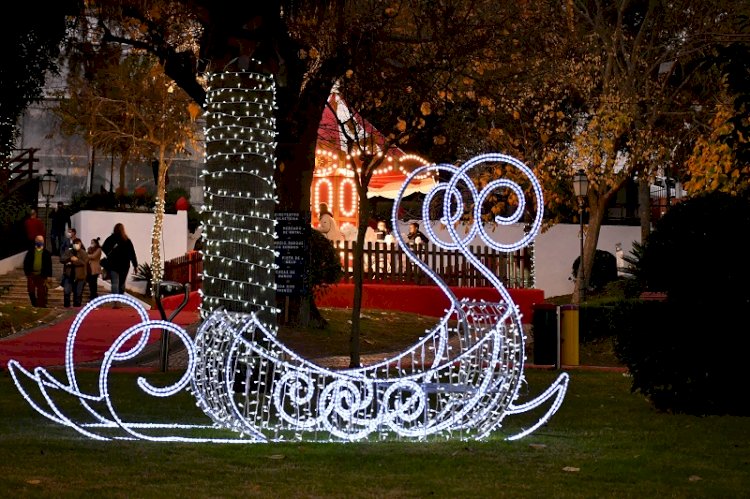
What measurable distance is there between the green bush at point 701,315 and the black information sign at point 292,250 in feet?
29.9

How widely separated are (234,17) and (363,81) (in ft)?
19.1

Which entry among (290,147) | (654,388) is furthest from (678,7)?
(654,388)

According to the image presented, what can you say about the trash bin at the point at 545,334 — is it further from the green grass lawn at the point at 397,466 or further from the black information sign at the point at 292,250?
the green grass lawn at the point at 397,466

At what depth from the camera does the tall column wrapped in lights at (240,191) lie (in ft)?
42.2

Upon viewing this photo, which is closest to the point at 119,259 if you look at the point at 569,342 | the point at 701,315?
the point at 569,342

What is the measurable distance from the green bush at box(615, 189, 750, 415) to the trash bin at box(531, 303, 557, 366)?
585cm

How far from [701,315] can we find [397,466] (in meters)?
4.53

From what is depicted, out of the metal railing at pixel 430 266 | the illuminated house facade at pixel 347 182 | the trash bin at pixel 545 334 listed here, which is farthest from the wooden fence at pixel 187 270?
the trash bin at pixel 545 334

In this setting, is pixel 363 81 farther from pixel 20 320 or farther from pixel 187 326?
pixel 20 320

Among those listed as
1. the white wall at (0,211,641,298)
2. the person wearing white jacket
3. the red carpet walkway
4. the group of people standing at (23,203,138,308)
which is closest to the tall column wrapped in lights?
the red carpet walkway

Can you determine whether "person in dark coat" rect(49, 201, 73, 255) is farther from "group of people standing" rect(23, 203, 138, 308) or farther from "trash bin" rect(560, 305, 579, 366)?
"trash bin" rect(560, 305, 579, 366)

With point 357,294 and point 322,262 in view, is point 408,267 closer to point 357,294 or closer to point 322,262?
point 322,262

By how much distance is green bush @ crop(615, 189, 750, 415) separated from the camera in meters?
11.8

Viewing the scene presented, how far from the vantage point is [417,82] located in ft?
62.8
